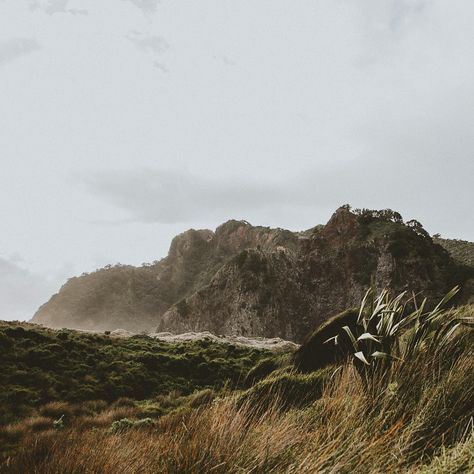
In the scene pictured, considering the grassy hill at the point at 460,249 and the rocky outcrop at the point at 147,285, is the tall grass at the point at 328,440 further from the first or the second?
the rocky outcrop at the point at 147,285

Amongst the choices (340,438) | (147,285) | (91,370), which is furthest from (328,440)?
(147,285)

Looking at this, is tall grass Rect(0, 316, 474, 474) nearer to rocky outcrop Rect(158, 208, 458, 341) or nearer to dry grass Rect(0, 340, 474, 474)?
dry grass Rect(0, 340, 474, 474)

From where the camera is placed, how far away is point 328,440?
2.96 metres

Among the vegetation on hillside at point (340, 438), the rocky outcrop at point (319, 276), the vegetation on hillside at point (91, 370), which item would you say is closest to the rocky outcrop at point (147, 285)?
the rocky outcrop at point (319, 276)

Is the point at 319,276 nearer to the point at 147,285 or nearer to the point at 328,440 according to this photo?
the point at 328,440

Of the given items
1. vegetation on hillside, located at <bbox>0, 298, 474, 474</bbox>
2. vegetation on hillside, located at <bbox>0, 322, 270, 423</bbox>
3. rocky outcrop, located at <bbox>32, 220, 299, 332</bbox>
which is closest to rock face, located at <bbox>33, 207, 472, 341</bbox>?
vegetation on hillside, located at <bbox>0, 322, 270, 423</bbox>

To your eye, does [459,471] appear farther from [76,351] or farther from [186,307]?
[186,307]

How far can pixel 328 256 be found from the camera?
67.8 m

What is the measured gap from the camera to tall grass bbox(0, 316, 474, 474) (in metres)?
2.65

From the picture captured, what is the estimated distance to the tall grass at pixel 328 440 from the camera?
2.65 metres

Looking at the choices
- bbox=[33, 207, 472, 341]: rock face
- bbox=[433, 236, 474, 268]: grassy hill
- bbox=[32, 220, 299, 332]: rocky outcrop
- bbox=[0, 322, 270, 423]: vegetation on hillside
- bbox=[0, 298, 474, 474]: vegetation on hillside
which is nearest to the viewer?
bbox=[0, 298, 474, 474]: vegetation on hillside

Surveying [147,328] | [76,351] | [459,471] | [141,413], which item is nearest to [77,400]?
[141,413]

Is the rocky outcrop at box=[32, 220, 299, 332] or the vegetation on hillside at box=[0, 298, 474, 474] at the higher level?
the rocky outcrop at box=[32, 220, 299, 332]

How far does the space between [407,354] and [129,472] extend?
8.92 ft
